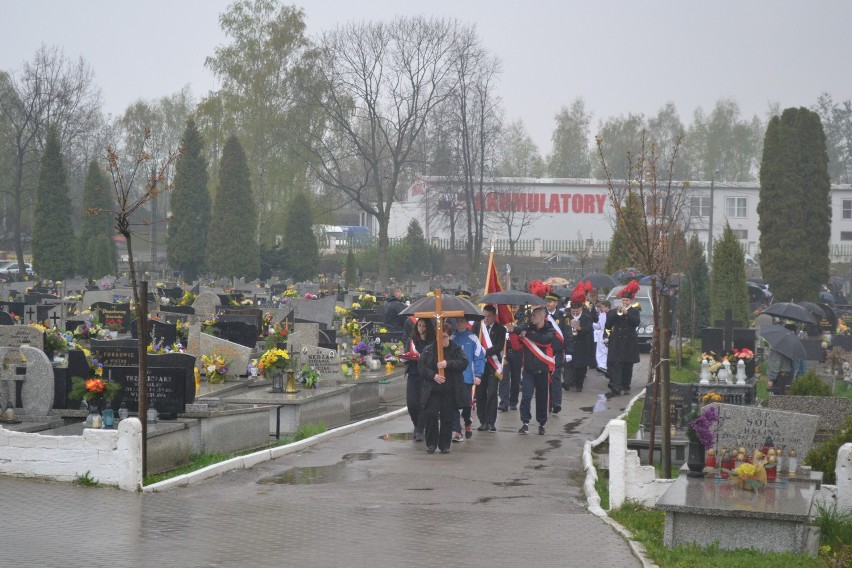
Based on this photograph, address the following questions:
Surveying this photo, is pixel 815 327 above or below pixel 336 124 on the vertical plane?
below

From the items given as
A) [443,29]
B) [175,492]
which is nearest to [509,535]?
[175,492]

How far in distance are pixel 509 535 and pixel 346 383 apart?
31.6ft

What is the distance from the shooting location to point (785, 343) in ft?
72.1

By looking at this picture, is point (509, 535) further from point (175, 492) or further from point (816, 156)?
point (816, 156)

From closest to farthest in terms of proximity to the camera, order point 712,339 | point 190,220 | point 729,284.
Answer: point 712,339, point 729,284, point 190,220

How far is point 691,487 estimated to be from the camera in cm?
1080

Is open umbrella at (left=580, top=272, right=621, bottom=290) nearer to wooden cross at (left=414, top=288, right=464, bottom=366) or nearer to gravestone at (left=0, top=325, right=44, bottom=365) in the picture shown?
gravestone at (left=0, top=325, right=44, bottom=365)

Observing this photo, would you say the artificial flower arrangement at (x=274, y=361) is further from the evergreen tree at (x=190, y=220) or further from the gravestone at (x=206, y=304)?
the evergreen tree at (x=190, y=220)

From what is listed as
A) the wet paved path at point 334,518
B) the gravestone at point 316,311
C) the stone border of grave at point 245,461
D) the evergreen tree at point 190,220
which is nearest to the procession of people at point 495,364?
the wet paved path at point 334,518

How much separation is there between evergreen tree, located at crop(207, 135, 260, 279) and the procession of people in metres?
34.3

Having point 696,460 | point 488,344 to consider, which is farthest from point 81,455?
point 488,344

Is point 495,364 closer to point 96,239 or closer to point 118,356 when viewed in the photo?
point 118,356

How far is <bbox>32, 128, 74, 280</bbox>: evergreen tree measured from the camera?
2130 inches

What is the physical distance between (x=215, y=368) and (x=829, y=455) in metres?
10.0
